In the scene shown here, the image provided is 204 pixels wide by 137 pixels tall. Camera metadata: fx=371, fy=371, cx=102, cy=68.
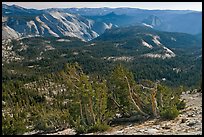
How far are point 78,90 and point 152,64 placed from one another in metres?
162

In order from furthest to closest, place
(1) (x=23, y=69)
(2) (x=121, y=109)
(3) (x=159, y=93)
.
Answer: (1) (x=23, y=69) < (2) (x=121, y=109) < (3) (x=159, y=93)

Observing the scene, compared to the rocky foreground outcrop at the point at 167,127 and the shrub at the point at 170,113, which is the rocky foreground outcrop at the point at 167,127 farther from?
the shrub at the point at 170,113

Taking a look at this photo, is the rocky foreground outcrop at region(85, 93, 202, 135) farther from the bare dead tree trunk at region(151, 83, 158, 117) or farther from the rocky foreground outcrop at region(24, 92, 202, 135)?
the bare dead tree trunk at region(151, 83, 158, 117)

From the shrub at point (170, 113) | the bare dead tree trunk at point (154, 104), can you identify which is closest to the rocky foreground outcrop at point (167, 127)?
the shrub at point (170, 113)

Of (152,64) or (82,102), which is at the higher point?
(82,102)

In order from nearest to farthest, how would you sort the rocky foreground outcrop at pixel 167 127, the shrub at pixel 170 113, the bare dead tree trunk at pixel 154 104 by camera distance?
the rocky foreground outcrop at pixel 167 127
the shrub at pixel 170 113
the bare dead tree trunk at pixel 154 104

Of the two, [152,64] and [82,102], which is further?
[152,64]

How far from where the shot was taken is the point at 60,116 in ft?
67.0

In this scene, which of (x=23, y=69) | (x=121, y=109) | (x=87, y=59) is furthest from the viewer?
(x=87, y=59)

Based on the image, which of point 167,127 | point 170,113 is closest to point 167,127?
point 167,127

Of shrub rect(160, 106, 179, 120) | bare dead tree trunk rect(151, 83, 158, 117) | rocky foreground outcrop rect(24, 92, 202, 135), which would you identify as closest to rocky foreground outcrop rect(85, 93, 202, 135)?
rocky foreground outcrop rect(24, 92, 202, 135)

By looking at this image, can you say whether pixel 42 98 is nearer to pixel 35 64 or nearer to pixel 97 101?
pixel 97 101

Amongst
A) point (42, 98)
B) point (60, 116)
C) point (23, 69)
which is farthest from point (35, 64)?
point (60, 116)

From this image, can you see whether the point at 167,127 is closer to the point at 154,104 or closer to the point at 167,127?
the point at 167,127
